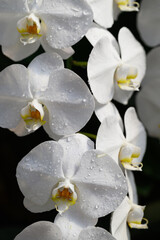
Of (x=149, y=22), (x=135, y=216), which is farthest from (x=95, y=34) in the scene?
(x=135, y=216)

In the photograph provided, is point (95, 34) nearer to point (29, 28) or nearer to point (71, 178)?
point (29, 28)

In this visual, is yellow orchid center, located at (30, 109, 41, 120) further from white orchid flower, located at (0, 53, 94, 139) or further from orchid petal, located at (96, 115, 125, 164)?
orchid petal, located at (96, 115, 125, 164)

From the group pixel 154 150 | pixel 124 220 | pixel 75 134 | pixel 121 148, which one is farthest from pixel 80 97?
pixel 154 150

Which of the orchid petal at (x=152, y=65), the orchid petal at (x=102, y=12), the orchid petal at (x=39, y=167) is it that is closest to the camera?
the orchid petal at (x=39, y=167)

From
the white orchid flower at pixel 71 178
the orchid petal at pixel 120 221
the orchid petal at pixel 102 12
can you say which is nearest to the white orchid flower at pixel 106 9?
the orchid petal at pixel 102 12

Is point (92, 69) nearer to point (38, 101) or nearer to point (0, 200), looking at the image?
point (38, 101)

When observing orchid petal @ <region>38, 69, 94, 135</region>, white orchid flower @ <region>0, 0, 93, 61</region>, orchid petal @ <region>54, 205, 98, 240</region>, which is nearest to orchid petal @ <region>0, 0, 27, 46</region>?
white orchid flower @ <region>0, 0, 93, 61</region>

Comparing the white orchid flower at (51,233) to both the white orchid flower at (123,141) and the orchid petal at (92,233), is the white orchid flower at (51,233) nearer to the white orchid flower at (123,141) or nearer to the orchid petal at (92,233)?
the orchid petal at (92,233)
